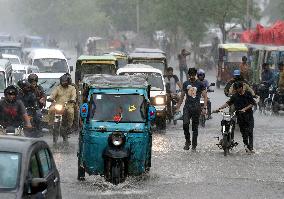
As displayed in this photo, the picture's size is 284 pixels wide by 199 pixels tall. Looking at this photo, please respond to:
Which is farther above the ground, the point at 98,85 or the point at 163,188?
the point at 98,85

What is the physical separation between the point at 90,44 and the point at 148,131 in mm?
66784

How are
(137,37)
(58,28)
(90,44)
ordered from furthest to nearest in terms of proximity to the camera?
(58,28) → (137,37) → (90,44)

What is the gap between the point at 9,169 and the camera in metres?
9.88

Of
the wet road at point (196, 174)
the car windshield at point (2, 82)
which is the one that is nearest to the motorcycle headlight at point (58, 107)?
the wet road at point (196, 174)

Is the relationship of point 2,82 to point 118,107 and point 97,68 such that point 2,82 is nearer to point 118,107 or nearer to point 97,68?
point 97,68

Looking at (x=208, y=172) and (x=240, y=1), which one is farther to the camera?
(x=240, y=1)

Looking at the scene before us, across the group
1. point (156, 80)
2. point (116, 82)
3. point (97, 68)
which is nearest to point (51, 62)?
point (97, 68)

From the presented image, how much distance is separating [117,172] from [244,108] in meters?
5.58

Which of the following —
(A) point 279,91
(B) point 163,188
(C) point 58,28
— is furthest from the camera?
(C) point 58,28

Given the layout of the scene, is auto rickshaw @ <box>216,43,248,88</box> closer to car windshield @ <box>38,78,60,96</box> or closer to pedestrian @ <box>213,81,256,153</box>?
car windshield @ <box>38,78,60,96</box>

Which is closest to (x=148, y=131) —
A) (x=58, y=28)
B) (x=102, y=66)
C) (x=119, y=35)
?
(x=102, y=66)

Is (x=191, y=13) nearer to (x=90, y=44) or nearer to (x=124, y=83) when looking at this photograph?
(x=90, y=44)

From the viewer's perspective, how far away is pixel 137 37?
9438cm

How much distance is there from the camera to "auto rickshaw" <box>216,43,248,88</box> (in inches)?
1971
